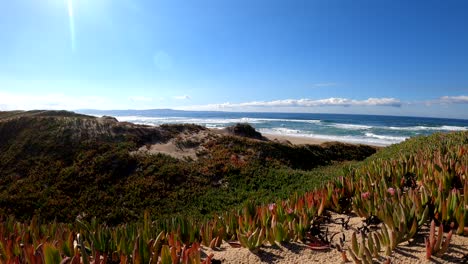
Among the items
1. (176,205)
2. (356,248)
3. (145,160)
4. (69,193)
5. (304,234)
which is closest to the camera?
(356,248)

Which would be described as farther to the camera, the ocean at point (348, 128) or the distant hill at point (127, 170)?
the ocean at point (348, 128)

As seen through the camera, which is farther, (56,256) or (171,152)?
(171,152)

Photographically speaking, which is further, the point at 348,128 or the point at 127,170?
the point at 348,128

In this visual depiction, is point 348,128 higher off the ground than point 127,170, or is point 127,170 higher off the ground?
point 127,170

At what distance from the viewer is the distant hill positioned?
11.5 metres

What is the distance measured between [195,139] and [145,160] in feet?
15.5

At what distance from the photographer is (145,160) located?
601 inches

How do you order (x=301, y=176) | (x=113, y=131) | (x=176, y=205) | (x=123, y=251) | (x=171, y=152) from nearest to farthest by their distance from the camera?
(x=123, y=251), (x=176, y=205), (x=301, y=176), (x=171, y=152), (x=113, y=131)

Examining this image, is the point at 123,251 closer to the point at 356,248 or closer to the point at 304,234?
the point at 304,234

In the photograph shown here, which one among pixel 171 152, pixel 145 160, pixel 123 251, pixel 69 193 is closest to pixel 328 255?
pixel 123 251

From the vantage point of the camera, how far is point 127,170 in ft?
48.1

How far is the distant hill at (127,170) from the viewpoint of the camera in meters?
11.5

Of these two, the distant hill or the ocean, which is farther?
the ocean

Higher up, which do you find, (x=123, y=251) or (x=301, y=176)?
(x=123, y=251)
